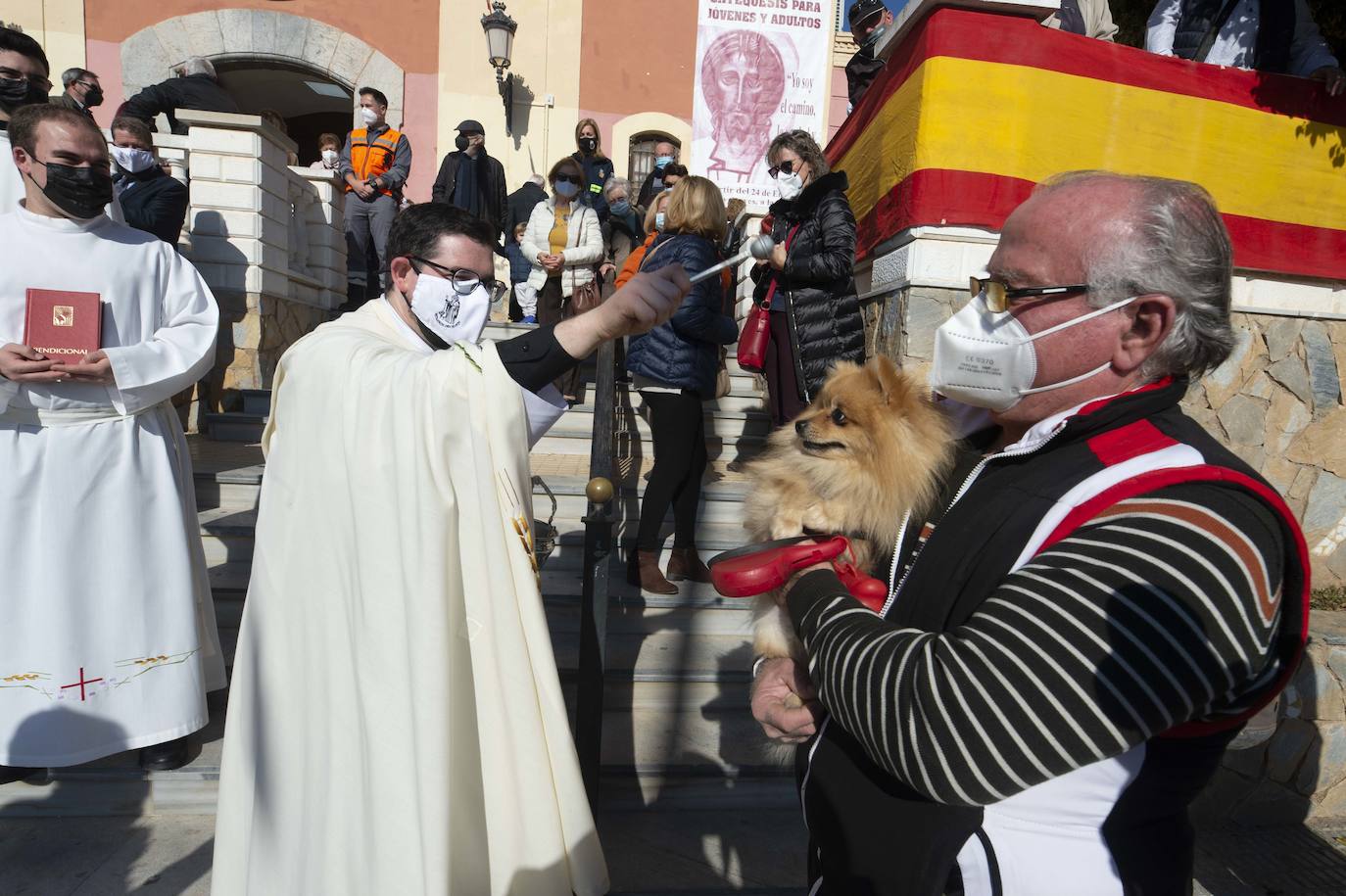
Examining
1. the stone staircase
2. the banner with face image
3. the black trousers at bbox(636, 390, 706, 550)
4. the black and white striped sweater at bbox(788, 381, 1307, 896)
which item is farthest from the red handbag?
the banner with face image

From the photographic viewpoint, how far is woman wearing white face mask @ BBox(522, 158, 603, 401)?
22.0 ft

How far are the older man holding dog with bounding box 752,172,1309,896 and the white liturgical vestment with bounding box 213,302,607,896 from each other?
2.27 feet

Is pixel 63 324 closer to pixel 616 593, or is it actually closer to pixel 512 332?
pixel 616 593

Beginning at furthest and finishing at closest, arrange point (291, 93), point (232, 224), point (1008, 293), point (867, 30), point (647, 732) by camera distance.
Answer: point (291, 93) → point (232, 224) → point (867, 30) → point (647, 732) → point (1008, 293)

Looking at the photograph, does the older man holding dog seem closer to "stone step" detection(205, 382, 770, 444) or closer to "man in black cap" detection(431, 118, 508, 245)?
"stone step" detection(205, 382, 770, 444)

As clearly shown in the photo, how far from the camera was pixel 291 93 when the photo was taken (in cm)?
1454

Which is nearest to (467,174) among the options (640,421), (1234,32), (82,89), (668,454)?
(82,89)

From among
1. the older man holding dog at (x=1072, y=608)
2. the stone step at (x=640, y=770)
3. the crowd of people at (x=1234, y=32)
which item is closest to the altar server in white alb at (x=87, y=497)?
the stone step at (x=640, y=770)

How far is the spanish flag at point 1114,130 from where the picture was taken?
15.3 feet

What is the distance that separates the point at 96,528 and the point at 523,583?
2313 millimetres

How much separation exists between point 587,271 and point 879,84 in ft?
9.34

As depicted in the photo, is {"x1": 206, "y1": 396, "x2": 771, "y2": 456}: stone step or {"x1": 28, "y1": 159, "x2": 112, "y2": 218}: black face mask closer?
{"x1": 28, "y1": 159, "x2": 112, "y2": 218}: black face mask

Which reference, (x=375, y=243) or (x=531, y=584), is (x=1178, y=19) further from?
(x=375, y=243)

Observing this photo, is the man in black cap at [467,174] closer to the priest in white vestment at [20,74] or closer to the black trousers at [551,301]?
the black trousers at [551,301]
